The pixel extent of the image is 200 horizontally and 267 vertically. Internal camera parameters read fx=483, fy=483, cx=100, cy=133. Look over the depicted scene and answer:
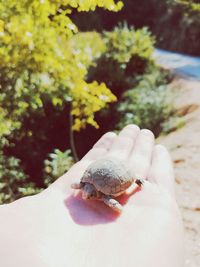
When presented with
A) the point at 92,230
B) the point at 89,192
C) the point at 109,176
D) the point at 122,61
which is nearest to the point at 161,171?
the point at 109,176

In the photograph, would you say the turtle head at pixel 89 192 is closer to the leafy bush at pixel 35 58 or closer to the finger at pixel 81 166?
the finger at pixel 81 166

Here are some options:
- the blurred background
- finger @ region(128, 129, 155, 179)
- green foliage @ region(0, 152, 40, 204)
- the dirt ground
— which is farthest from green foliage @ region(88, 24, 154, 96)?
finger @ region(128, 129, 155, 179)

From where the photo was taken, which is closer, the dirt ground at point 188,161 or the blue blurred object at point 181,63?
the dirt ground at point 188,161

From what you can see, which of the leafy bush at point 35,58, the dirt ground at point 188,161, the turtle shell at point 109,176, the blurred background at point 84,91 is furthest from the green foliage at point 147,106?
the turtle shell at point 109,176

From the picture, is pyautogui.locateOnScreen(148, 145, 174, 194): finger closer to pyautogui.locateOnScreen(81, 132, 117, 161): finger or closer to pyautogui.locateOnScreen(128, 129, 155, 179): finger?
pyautogui.locateOnScreen(128, 129, 155, 179): finger

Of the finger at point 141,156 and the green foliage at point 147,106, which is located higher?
the finger at point 141,156

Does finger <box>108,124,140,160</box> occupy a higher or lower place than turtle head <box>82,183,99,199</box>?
lower
